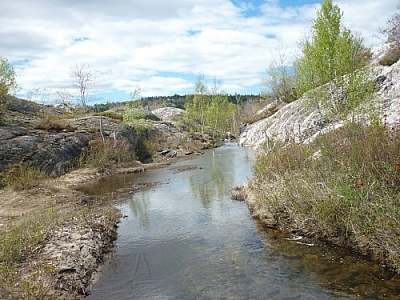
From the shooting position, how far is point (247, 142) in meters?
59.8

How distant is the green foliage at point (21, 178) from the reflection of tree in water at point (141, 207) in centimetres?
594

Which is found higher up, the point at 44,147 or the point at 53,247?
the point at 44,147

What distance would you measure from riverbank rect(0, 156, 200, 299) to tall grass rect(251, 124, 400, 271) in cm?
624

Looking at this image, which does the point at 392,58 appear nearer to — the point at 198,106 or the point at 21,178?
the point at 21,178

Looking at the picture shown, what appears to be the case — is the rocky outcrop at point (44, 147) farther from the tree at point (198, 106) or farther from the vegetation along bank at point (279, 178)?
the tree at point (198, 106)

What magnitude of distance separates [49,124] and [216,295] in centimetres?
2847

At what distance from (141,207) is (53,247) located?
729 cm

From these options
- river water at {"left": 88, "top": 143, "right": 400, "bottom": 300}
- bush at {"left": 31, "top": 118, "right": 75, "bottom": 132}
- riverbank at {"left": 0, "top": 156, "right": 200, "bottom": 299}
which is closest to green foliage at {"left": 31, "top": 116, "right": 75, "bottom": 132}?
bush at {"left": 31, "top": 118, "right": 75, "bottom": 132}

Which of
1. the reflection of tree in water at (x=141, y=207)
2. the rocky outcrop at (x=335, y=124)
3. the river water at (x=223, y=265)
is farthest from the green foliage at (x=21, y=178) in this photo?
the rocky outcrop at (x=335, y=124)

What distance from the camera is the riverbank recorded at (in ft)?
26.2

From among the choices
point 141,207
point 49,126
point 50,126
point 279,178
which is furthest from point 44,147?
point 279,178

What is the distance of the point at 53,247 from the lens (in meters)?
10.4

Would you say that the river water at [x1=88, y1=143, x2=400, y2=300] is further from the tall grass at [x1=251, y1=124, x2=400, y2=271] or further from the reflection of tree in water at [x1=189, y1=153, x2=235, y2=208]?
the reflection of tree in water at [x1=189, y1=153, x2=235, y2=208]

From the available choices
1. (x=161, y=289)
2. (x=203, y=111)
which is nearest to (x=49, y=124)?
(x=161, y=289)
